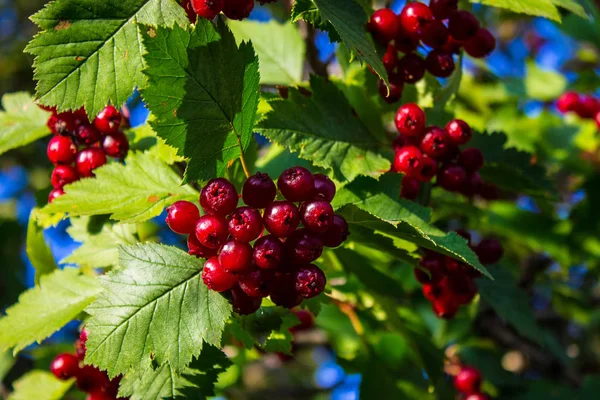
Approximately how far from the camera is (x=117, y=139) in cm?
226

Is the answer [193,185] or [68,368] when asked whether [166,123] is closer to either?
[193,185]

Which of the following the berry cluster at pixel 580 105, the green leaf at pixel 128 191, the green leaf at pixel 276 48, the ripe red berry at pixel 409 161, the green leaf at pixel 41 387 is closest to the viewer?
the green leaf at pixel 128 191

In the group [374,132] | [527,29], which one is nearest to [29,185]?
[374,132]

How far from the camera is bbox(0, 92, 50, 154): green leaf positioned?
2396 mm

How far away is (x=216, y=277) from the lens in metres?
1.68

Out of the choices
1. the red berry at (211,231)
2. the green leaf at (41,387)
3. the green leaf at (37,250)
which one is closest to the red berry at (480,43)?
the red berry at (211,231)

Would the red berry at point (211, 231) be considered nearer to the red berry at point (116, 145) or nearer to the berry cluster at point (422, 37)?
the red berry at point (116, 145)

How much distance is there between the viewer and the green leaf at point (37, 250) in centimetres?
240

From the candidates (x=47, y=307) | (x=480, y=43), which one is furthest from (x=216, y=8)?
(x=47, y=307)

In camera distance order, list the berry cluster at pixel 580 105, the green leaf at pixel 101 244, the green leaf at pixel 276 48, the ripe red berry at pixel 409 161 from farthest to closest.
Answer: the berry cluster at pixel 580 105 < the green leaf at pixel 276 48 < the green leaf at pixel 101 244 < the ripe red berry at pixel 409 161

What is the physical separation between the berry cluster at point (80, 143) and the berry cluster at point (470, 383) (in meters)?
2.44

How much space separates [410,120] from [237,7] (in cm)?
79

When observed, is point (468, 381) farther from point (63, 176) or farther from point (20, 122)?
point (20, 122)

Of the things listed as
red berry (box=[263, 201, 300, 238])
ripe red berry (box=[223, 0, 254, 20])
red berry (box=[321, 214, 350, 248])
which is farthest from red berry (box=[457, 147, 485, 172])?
ripe red berry (box=[223, 0, 254, 20])
